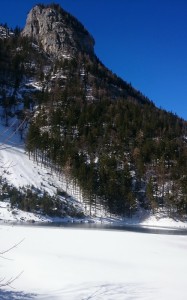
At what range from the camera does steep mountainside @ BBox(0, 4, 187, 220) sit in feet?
305

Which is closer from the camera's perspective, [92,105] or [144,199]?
[144,199]

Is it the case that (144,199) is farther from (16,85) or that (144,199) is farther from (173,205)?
(16,85)

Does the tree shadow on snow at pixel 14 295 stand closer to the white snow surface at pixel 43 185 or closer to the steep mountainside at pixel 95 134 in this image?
the steep mountainside at pixel 95 134

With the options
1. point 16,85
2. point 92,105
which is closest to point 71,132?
point 92,105

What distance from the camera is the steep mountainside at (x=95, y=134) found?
305 feet

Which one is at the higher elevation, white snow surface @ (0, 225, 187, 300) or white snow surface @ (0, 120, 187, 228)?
white snow surface @ (0, 120, 187, 228)

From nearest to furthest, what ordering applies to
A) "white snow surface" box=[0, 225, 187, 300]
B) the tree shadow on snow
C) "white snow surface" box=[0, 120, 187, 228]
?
the tree shadow on snow → "white snow surface" box=[0, 225, 187, 300] → "white snow surface" box=[0, 120, 187, 228]

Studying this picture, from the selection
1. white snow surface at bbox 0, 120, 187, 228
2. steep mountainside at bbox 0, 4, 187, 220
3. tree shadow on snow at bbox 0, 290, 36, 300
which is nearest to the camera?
tree shadow on snow at bbox 0, 290, 36, 300

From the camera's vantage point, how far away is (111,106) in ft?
460

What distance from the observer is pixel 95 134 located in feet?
391

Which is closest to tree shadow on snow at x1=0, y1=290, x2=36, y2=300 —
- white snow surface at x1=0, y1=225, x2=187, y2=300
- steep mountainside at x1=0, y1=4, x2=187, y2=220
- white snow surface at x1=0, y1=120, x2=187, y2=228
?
white snow surface at x1=0, y1=225, x2=187, y2=300

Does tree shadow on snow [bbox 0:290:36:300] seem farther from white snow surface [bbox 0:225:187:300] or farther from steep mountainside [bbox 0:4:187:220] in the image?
steep mountainside [bbox 0:4:187:220]

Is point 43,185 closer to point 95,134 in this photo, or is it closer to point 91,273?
point 95,134

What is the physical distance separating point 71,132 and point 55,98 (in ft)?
82.6
